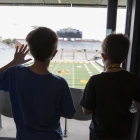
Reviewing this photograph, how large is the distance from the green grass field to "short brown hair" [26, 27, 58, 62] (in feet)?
3.57

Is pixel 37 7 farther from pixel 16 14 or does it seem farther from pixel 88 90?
pixel 88 90

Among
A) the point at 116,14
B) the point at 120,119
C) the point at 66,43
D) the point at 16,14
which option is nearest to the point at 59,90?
the point at 120,119

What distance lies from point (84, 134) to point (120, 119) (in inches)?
46.3

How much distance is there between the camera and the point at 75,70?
2.35m

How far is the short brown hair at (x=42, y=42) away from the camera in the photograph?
0.94 metres

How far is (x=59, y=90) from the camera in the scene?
1.01 meters

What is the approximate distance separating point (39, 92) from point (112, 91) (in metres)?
0.47

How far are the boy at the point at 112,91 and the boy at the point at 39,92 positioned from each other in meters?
0.19

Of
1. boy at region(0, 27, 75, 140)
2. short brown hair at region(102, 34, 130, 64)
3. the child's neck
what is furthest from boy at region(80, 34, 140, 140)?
the child's neck

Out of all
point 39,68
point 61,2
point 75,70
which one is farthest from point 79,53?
point 39,68

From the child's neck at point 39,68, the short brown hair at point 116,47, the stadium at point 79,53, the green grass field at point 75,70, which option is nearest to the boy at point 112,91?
the short brown hair at point 116,47

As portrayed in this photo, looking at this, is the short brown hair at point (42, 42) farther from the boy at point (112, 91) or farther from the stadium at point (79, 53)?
the stadium at point (79, 53)

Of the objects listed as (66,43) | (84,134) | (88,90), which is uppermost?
(66,43)

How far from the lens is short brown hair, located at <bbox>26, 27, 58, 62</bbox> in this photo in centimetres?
94
